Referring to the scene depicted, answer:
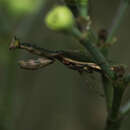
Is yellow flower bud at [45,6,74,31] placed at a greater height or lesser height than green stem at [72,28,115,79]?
greater

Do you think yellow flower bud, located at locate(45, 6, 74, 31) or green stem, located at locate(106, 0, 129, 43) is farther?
green stem, located at locate(106, 0, 129, 43)

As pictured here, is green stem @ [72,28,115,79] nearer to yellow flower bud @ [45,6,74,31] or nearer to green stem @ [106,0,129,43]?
yellow flower bud @ [45,6,74,31]

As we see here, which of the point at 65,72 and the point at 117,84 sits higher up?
the point at 65,72

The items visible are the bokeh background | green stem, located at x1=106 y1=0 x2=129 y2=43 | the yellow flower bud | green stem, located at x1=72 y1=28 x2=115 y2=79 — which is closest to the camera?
the yellow flower bud

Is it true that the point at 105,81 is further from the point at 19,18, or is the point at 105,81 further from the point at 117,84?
the point at 19,18

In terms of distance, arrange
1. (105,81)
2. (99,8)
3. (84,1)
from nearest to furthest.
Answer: (84,1)
(105,81)
(99,8)

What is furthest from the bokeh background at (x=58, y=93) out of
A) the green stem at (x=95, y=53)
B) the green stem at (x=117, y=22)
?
the green stem at (x=95, y=53)

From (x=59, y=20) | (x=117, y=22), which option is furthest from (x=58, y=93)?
(x=59, y=20)

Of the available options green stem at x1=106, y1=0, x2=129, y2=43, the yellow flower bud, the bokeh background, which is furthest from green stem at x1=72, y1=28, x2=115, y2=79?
the bokeh background

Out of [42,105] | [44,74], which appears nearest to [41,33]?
[44,74]

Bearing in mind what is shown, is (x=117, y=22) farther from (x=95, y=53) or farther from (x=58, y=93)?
(x=58, y=93)

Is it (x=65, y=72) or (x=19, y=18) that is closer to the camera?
(x=19, y=18)
